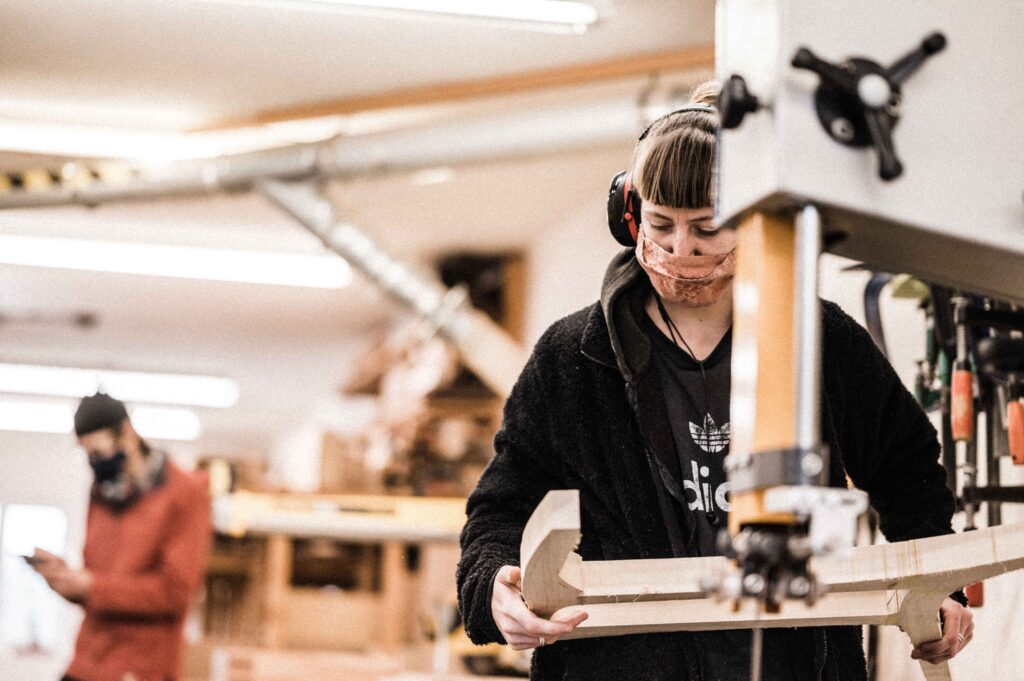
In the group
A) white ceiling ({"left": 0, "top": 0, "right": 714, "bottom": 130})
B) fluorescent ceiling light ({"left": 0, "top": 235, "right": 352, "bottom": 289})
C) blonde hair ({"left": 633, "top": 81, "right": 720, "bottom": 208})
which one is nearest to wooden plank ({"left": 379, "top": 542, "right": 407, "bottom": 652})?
fluorescent ceiling light ({"left": 0, "top": 235, "right": 352, "bottom": 289})

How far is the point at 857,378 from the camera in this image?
1.39 m

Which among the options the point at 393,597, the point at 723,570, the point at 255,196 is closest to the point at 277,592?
the point at 393,597

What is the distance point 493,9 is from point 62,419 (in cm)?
1025

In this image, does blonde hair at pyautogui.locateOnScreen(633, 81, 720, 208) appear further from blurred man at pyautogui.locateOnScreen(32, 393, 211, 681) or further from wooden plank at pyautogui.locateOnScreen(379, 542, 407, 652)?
wooden plank at pyautogui.locateOnScreen(379, 542, 407, 652)

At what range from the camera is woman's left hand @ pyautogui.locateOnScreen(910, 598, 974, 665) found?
1262mm

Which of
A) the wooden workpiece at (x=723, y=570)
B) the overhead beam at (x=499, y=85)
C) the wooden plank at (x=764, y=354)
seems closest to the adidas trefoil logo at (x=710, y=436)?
the wooden workpiece at (x=723, y=570)

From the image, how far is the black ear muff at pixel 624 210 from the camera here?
1.39 metres

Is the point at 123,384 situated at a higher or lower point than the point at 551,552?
higher

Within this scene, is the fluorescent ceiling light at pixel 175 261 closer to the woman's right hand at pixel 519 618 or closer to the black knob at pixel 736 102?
the woman's right hand at pixel 519 618

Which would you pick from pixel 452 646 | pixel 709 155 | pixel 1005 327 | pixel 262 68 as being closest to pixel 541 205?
pixel 262 68

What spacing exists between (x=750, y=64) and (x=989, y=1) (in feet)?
0.78

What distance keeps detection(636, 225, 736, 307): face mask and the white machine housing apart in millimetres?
296

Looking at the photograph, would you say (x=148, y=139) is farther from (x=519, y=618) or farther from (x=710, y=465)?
(x=519, y=618)

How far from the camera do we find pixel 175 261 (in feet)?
25.1
